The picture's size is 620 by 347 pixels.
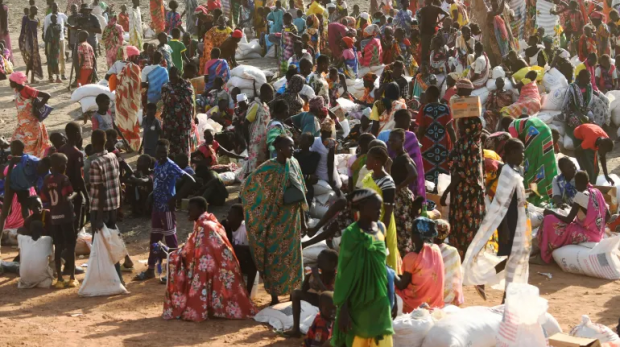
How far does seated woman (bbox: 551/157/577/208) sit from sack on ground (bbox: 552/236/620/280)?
76 centimetres

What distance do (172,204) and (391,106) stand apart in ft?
10.9

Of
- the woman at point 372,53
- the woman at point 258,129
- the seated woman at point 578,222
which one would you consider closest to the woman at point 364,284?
the seated woman at point 578,222

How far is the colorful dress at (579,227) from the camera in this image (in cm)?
883

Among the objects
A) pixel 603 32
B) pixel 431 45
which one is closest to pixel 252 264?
pixel 431 45

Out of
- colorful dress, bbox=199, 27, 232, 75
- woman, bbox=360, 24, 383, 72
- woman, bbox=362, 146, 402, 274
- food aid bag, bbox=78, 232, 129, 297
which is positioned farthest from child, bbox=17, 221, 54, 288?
woman, bbox=360, 24, 383, 72

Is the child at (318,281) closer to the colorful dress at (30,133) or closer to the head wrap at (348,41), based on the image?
the colorful dress at (30,133)

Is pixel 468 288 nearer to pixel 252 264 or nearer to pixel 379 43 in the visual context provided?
pixel 252 264

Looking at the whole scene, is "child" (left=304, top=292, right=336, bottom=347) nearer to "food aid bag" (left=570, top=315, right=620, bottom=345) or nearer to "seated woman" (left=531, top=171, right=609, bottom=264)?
"food aid bag" (left=570, top=315, right=620, bottom=345)

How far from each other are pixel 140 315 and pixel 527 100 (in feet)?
23.6

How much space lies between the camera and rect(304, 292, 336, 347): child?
6.50 m

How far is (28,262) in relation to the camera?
8211mm

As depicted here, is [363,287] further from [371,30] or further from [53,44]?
[53,44]

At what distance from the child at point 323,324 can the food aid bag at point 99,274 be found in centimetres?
217

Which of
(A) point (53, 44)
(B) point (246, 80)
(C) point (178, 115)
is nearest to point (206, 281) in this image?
(C) point (178, 115)
